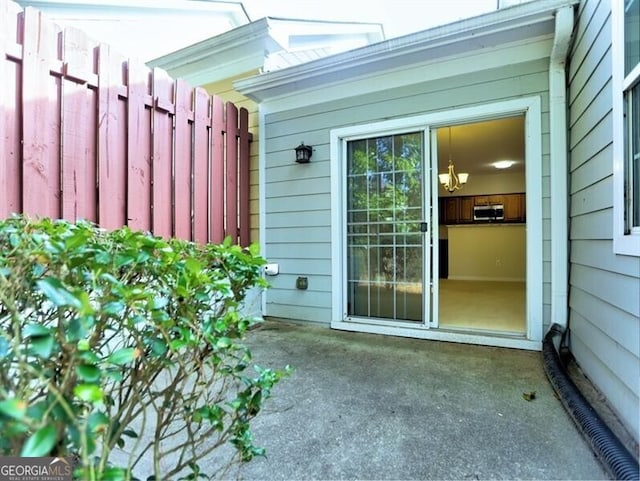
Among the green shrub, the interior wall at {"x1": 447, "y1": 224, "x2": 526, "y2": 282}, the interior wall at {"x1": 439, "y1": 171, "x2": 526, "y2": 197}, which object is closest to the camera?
the green shrub

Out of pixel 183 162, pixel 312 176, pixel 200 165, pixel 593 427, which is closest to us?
pixel 593 427

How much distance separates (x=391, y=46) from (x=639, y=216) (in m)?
2.29

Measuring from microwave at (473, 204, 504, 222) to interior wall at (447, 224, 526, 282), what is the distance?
22cm

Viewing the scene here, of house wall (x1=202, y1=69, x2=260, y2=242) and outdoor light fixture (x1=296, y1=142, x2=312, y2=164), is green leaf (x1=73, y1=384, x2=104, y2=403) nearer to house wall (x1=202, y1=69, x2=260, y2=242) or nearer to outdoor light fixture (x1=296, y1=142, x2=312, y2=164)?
outdoor light fixture (x1=296, y1=142, x2=312, y2=164)

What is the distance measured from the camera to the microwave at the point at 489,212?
24.2ft

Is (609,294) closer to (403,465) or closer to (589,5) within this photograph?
(403,465)

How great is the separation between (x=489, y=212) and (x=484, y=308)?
164 inches

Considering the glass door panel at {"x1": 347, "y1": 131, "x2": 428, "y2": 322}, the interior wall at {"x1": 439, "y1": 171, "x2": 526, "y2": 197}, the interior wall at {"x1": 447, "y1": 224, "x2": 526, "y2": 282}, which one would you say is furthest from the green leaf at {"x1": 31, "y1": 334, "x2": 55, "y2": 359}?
the interior wall at {"x1": 447, "y1": 224, "x2": 526, "y2": 282}

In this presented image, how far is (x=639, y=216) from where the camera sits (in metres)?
1.51

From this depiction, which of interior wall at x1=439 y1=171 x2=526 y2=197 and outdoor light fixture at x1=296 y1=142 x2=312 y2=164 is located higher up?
interior wall at x1=439 y1=171 x2=526 y2=197

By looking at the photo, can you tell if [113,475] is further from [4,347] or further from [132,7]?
[132,7]

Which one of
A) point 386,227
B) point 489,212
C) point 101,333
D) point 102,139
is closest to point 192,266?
point 101,333

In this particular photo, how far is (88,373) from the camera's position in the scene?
587mm

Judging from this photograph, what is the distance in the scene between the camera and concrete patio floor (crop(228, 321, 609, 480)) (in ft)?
4.32
